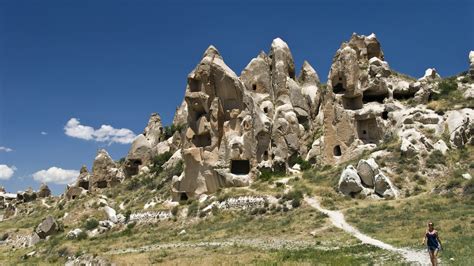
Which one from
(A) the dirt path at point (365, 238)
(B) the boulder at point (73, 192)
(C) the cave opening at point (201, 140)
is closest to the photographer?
(A) the dirt path at point (365, 238)

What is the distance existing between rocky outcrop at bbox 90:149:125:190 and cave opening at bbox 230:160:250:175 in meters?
22.6

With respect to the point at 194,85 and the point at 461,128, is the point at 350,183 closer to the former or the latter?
the point at 461,128

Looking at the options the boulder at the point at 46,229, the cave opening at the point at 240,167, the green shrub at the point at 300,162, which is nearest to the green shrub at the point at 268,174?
the cave opening at the point at 240,167

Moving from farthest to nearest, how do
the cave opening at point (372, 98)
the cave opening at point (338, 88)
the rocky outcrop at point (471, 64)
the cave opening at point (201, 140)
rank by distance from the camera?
the cave opening at point (372, 98)
the rocky outcrop at point (471, 64)
the cave opening at point (338, 88)
the cave opening at point (201, 140)

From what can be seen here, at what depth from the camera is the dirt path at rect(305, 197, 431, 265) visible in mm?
13470

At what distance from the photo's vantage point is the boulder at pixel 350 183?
28730mm

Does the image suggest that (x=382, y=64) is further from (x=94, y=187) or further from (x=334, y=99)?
(x=94, y=187)

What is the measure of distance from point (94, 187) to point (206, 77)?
23.1 m

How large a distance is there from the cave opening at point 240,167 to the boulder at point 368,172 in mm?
9541

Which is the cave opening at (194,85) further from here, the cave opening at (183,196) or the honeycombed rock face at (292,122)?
the cave opening at (183,196)

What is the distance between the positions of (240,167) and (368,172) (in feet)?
35.2

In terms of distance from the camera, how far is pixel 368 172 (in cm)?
2939

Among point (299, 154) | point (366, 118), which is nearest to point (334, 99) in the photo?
point (366, 118)

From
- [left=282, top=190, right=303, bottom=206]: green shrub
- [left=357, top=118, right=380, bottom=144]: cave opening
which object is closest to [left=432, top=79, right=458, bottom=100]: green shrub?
[left=357, top=118, right=380, bottom=144]: cave opening
